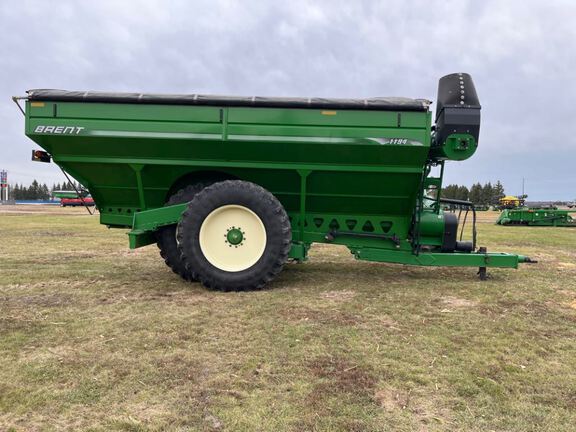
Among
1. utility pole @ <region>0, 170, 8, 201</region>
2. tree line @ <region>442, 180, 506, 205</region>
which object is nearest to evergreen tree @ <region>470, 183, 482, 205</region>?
tree line @ <region>442, 180, 506, 205</region>

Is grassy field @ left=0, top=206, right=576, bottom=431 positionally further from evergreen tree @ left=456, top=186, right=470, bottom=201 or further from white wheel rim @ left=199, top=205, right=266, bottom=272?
evergreen tree @ left=456, top=186, right=470, bottom=201

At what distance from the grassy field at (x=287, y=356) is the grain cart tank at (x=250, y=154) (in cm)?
52

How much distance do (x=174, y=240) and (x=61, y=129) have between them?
1.89 m

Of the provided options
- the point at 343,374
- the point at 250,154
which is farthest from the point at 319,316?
the point at 250,154

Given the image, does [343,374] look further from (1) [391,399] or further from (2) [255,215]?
(2) [255,215]

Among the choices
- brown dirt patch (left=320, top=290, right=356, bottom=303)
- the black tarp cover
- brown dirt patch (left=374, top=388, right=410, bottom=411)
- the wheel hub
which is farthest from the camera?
the wheel hub

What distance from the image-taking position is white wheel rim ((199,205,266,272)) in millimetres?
5191

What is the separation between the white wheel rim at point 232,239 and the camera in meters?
5.19

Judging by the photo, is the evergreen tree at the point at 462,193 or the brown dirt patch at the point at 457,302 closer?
the brown dirt patch at the point at 457,302

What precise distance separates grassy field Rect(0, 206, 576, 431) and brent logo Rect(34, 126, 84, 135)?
182cm

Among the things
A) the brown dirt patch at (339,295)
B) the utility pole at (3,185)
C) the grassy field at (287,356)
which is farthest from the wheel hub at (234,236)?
the utility pole at (3,185)

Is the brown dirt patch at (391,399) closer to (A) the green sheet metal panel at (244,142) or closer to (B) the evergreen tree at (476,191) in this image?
(A) the green sheet metal panel at (244,142)

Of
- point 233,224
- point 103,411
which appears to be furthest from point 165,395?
point 233,224

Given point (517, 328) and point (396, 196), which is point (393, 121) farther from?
point (517, 328)
